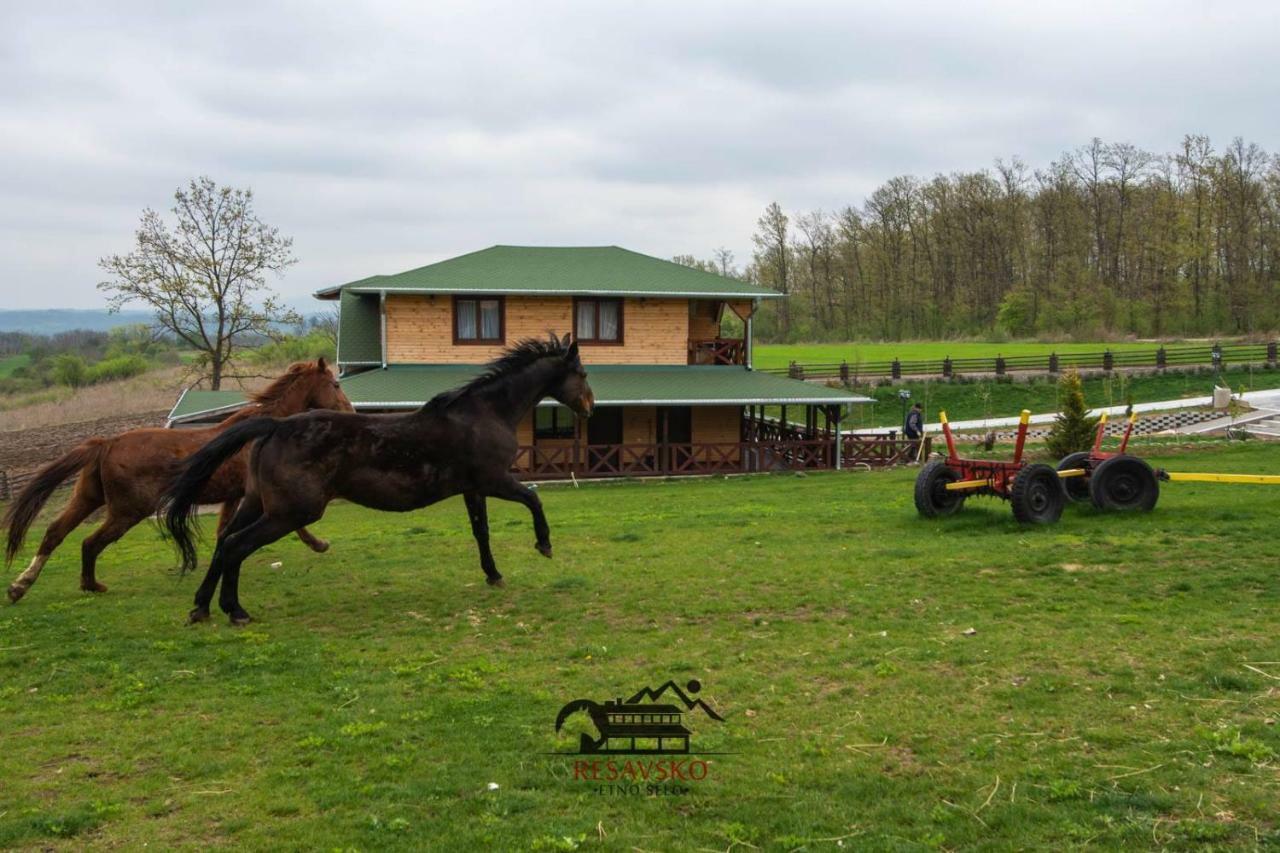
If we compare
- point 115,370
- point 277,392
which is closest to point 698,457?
point 277,392

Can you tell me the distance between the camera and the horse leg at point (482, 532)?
9.94 metres

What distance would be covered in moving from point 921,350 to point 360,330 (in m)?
42.3

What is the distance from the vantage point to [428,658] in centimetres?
764

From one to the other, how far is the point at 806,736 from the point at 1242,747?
7.98ft

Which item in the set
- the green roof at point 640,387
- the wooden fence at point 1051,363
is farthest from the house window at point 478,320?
the wooden fence at point 1051,363

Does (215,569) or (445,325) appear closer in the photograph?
(215,569)

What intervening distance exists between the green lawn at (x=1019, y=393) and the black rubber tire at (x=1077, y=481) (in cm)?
2671

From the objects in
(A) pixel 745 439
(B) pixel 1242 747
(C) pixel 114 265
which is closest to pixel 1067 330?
(A) pixel 745 439

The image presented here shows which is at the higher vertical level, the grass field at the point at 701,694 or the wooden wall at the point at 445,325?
the wooden wall at the point at 445,325

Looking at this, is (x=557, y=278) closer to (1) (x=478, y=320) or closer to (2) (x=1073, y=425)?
(1) (x=478, y=320)

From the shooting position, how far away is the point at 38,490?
998cm

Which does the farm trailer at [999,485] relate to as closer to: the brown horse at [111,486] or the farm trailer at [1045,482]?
the farm trailer at [1045,482]

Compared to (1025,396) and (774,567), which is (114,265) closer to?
(774,567)

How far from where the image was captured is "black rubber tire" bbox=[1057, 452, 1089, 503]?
14016 mm
